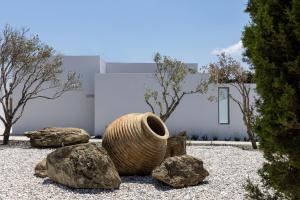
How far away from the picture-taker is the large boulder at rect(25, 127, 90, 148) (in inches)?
493

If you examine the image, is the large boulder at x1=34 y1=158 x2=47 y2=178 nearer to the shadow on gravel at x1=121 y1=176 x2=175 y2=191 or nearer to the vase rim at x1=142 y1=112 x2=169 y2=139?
the shadow on gravel at x1=121 y1=176 x2=175 y2=191

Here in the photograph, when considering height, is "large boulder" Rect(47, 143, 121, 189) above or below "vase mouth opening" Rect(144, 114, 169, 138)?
below

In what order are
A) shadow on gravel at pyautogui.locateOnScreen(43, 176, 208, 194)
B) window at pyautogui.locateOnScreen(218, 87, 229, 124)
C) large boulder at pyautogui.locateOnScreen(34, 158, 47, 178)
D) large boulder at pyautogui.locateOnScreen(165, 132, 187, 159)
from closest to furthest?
shadow on gravel at pyautogui.locateOnScreen(43, 176, 208, 194) → large boulder at pyautogui.locateOnScreen(34, 158, 47, 178) → large boulder at pyautogui.locateOnScreen(165, 132, 187, 159) → window at pyautogui.locateOnScreen(218, 87, 229, 124)

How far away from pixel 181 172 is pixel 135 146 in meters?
1.10

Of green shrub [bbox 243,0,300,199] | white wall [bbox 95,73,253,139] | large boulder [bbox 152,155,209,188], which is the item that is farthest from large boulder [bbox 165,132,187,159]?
white wall [bbox 95,73,253,139]

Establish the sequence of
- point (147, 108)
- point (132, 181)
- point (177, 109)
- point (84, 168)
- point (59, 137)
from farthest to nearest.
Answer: point (177, 109) → point (147, 108) → point (59, 137) → point (132, 181) → point (84, 168)

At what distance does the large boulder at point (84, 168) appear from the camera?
6613mm

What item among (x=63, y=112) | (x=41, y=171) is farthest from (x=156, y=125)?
(x=63, y=112)

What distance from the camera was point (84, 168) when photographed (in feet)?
21.7

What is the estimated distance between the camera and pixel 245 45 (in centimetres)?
338

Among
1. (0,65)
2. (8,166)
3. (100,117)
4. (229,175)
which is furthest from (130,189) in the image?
(100,117)

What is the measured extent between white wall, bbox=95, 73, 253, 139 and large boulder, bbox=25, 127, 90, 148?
22.4 feet

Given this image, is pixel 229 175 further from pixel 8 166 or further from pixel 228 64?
pixel 228 64

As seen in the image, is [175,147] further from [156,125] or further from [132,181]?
[132,181]
